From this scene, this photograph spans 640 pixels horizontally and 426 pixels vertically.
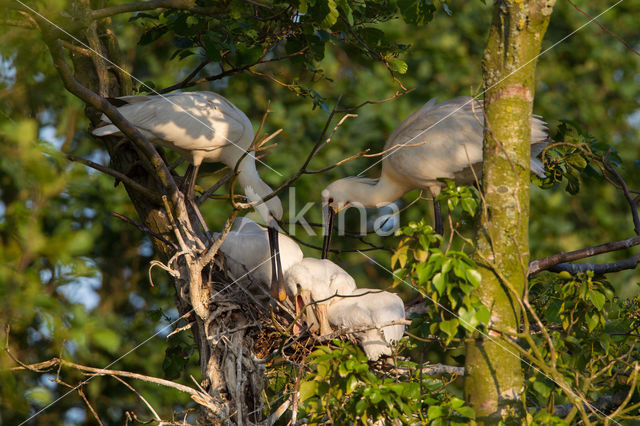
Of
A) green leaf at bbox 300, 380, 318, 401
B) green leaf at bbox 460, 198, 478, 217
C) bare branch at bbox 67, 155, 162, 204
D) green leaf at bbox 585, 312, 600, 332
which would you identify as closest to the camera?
green leaf at bbox 460, 198, 478, 217

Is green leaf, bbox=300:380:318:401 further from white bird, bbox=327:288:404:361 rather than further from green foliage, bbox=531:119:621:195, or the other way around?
green foliage, bbox=531:119:621:195

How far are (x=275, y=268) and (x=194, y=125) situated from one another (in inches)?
40.3

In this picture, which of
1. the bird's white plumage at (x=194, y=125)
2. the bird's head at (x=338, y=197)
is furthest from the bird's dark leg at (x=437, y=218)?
the bird's white plumage at (x=194, y=125)

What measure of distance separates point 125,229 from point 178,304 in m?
3.77

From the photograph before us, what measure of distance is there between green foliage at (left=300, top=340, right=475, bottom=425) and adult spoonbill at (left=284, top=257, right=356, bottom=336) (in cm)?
126

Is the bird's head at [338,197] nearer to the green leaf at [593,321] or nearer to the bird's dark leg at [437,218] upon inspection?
the bird's dark leg at [437,218]

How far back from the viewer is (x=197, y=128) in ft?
14.5

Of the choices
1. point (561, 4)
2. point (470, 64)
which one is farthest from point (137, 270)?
point (561, 4)

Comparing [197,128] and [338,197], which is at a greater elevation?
[197,128]

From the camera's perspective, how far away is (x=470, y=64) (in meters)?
8.59

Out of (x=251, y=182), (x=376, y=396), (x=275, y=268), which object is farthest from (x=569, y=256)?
(x=251, y=182)

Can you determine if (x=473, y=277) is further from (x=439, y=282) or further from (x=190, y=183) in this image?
(x=190, y=183)

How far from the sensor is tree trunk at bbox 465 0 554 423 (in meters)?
2.39

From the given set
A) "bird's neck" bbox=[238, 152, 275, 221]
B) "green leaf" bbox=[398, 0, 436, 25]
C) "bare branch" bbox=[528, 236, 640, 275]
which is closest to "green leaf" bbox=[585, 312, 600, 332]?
"bare branch" bbox=[528, 236, 640, 275]
